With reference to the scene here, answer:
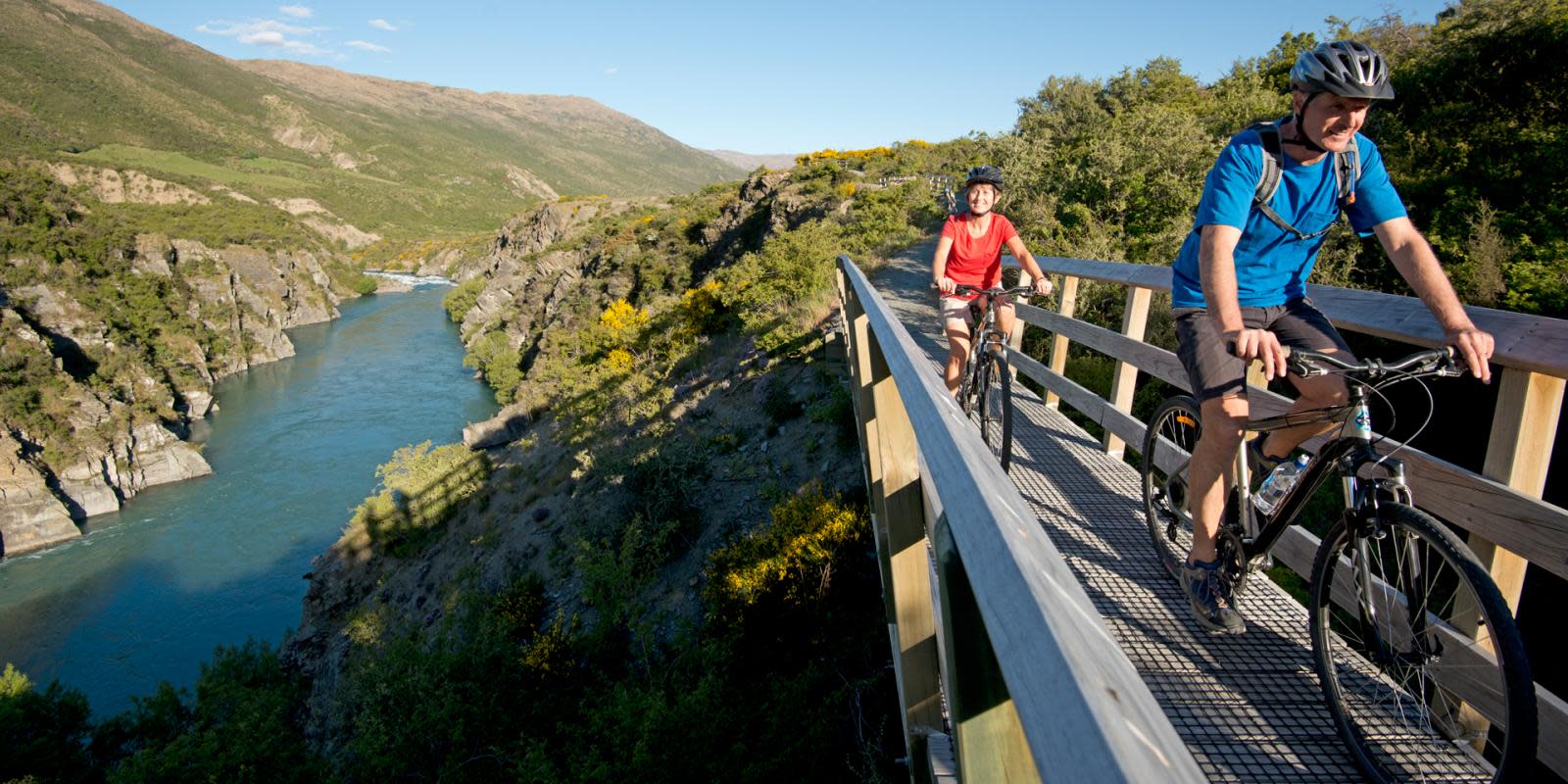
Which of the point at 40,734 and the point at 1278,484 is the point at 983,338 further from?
the point at 40,734

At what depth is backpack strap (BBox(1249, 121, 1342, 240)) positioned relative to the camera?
2.26 m

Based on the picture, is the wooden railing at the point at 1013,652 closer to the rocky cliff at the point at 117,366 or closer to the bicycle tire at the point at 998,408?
the bicycle tire at the point at 998,408

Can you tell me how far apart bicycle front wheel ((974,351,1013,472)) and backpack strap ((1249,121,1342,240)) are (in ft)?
6.69

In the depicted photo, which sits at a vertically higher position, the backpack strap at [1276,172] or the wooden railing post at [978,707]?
the backpack strap at [1276,172]

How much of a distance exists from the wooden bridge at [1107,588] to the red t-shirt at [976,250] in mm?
678

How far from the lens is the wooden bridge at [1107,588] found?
25.9 inches

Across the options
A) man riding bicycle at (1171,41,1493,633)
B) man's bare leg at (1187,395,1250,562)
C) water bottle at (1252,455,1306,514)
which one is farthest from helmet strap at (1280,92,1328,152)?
water bottle at (1252,455,1306,514)

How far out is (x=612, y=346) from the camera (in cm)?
2777

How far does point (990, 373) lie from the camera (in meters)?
4.51

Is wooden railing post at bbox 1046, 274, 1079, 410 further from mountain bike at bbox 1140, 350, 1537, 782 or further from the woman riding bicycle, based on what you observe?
mountain bike at bbox 1140, 350, 1537, 782

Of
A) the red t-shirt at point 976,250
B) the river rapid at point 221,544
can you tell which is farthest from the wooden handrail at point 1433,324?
the river rapid at point 221,544

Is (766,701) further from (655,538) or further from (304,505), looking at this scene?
(304,505)

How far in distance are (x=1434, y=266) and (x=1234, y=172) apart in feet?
1.99

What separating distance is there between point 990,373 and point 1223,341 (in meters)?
2.17
